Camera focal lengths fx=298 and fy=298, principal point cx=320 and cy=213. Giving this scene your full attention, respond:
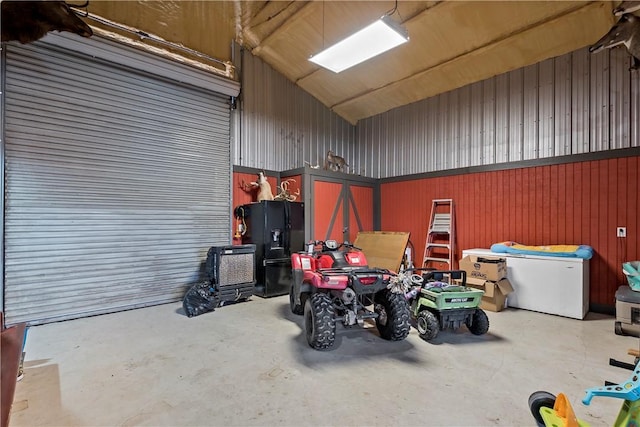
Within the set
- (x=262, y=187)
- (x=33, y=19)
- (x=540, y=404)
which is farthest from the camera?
(x=262, y=187)

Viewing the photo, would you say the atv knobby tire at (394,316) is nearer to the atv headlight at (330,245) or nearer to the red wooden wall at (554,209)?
the atv headlight at (330,245)

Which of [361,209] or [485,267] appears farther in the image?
[361,209]

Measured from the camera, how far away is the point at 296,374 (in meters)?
2.56

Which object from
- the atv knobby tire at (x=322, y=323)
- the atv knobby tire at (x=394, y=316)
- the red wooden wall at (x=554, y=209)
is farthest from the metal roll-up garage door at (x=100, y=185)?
the red wooden wall at (x=554, y=209)

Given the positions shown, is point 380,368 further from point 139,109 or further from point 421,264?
point 139,109

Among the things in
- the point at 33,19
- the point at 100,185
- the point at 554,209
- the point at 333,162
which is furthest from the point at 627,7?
the point at 100,185

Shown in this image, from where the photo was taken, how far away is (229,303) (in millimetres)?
4867

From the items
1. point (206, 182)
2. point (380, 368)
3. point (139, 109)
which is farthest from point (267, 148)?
point (380, 368)

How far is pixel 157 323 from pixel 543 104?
6.97 metres

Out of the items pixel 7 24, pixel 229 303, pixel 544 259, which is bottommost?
pixel 229 303

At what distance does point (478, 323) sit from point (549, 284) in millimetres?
1805

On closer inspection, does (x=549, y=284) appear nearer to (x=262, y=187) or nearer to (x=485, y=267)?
(x=485, y=267)

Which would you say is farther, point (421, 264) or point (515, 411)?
point (421, 264)

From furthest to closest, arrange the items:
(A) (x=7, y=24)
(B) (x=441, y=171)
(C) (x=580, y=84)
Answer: (B) (x=441, y=171) → (C) (x=580, y=84) → (A) (x=7, y=24)
